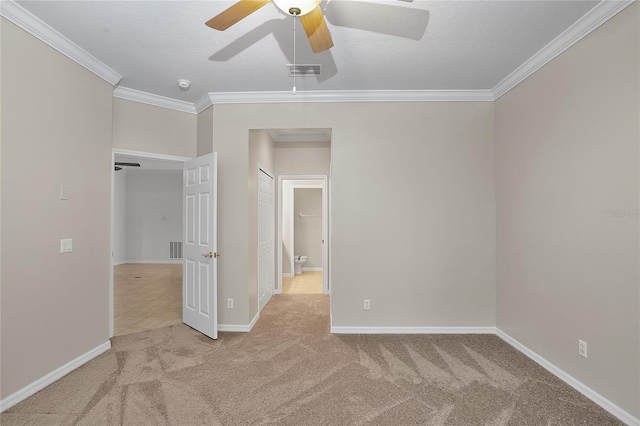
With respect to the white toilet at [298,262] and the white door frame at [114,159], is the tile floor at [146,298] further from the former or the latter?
the white toilet at [298,262]

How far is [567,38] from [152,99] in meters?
4.15

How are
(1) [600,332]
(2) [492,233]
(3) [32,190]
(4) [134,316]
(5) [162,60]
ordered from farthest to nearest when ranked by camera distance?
(4) [134,316] → (2) [492,233] → (5) [162,60] → (3) [32,190] → (1) [600,332]

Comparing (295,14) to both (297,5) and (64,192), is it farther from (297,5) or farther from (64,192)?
(64,192)

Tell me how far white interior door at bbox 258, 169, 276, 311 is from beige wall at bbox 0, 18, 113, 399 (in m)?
1.80

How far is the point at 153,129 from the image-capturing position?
12.0 ft

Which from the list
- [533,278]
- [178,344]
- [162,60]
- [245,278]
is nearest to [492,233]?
[533,278]

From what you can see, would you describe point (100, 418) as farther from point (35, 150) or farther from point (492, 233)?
point (492, 233)

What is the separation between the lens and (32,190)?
233cm

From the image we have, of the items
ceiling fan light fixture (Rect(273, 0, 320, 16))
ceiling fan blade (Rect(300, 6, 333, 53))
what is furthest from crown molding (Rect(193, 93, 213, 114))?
ceiling fan light fixture (Rect(273, 0, 320, 16))

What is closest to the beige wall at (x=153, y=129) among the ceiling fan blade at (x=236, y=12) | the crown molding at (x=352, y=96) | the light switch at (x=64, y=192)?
the crown molding at (x=352, y=96)

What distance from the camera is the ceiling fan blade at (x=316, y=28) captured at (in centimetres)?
169

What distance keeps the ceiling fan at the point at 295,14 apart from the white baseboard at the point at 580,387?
3.13 metres

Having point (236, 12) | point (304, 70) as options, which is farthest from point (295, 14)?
point (304, 70)

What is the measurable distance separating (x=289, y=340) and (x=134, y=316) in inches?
91.7
